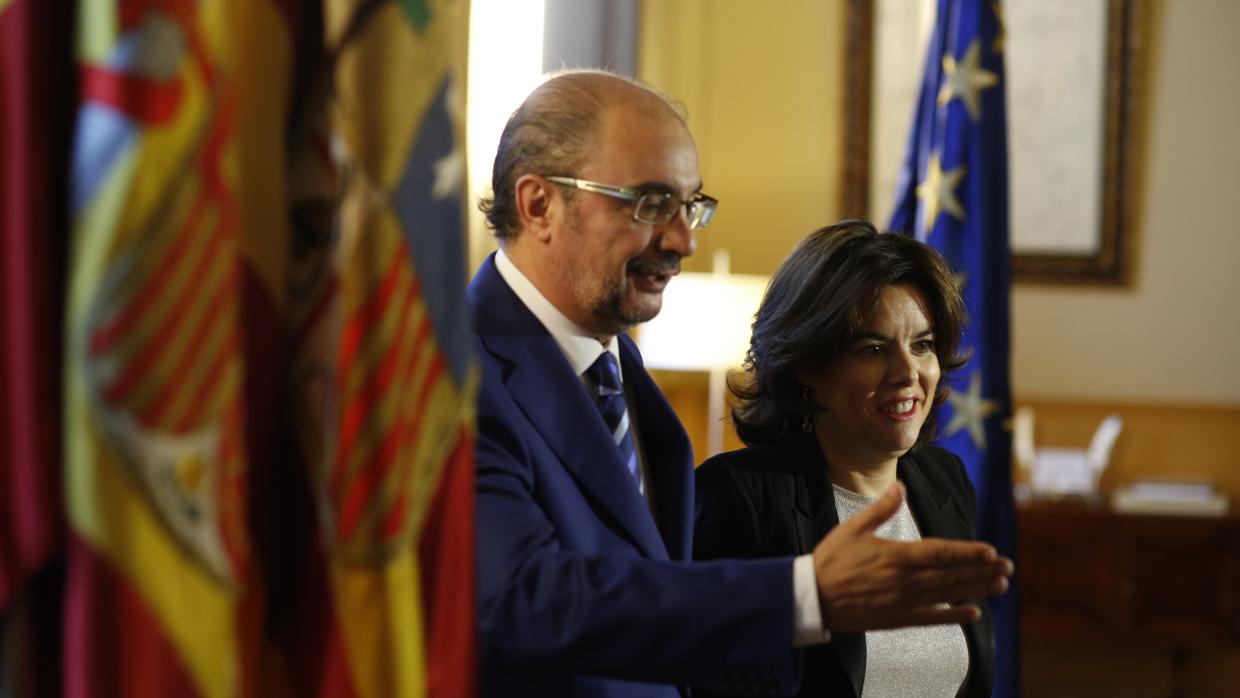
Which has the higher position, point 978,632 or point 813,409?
point 813,409

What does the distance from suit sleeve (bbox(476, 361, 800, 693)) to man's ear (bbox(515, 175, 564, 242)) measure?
0.49 m

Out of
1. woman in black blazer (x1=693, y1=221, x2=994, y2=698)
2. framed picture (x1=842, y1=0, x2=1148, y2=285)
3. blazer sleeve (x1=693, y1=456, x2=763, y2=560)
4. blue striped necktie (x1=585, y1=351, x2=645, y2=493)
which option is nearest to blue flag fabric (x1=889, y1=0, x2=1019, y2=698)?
woman in black blazer (x1=693, y1=221, x2=994, y2=698)

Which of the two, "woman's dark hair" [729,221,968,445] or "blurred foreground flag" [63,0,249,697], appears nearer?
"blurred foreground flag" [63,0,249,697]

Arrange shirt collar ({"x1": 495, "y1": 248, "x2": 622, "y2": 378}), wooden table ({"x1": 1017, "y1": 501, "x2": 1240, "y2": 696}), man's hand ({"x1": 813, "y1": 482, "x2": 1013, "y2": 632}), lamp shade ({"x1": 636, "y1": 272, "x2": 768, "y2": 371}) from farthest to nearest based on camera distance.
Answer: wooden table ({"x1": 1017, "y1": 501, "x2": 1240, "y2": 696}) → lamp shade ({"x1": 636, "y1": 272, "x2": 768, "y2": 371}) → shirt collar ({"x1": 495, "y1": 248, "x2": 622, "y2": 378}) → man's hand ({"x1": 813, "y1": 482, "x2": 1013, "y2": 632})

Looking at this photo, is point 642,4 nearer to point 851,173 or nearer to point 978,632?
point 851,173

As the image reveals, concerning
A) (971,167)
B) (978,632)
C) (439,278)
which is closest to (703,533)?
(978,632)

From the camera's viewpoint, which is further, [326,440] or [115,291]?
[326,440]

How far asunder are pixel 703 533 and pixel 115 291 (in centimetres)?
148

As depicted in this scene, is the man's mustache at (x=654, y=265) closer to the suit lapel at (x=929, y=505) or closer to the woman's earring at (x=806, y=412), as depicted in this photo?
the woman's earring at (x=806, y=412)

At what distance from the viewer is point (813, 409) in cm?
218

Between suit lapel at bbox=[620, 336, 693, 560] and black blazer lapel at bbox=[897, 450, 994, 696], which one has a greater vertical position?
suit lapel at bbox=[620, 336, 693, 560]

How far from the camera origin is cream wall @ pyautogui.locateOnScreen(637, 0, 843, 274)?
19.1 ft

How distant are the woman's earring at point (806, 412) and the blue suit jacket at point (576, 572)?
1.45ft

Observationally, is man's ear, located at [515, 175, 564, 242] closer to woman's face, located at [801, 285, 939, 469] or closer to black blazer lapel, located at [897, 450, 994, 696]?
woman's face, located at [801, 285, 939, 469]
